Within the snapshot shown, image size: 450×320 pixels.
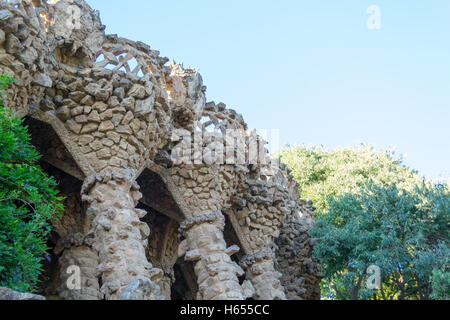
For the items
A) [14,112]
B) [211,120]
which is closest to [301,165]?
[211,120]

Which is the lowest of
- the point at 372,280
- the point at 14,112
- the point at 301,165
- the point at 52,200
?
the point at 372,280

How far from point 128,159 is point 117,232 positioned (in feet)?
4.37

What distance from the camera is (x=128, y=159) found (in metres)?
6.84

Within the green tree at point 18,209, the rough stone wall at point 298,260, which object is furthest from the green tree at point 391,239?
the green tree at point 18,209

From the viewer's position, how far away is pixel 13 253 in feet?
15.0

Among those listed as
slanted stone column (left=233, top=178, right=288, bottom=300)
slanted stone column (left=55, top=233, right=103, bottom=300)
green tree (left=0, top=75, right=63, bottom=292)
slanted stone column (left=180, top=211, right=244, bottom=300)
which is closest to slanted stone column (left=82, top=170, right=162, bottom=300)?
green tree (left=0, top=75, right=63, bottom=292)

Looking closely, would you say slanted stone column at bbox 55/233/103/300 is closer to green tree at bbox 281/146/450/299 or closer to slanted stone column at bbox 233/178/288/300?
slanted stone column at bbox 233/178/288/300

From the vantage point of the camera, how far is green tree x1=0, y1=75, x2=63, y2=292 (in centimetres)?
454

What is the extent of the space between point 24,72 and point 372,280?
7.39 metres

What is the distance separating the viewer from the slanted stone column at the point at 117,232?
542 cm

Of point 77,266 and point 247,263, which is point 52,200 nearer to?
point 77,266

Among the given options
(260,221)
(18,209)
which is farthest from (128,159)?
→ (260,221)

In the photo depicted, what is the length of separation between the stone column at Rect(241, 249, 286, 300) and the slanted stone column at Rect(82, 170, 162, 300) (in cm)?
315

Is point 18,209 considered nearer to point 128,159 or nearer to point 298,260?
point 128,159
